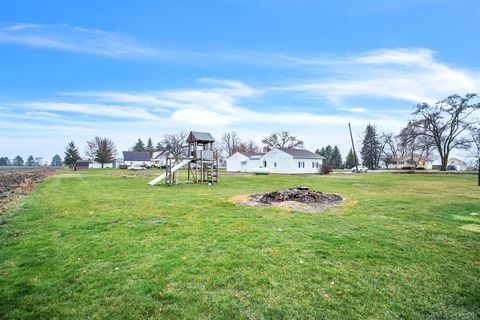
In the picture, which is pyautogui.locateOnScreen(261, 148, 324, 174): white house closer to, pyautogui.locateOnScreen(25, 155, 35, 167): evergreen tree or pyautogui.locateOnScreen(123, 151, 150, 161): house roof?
pyautogui.locateOnScreen(123, 151, 150, 161): house roof

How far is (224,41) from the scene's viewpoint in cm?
2002

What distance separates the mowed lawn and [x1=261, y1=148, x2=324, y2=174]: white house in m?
35.9

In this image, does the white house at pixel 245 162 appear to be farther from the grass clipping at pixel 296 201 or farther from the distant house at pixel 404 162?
the distant house at pixel 404 162

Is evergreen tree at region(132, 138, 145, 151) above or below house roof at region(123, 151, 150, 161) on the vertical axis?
above

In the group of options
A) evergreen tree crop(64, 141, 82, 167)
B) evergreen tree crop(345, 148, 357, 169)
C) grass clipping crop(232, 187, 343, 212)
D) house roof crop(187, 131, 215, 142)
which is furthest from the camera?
evergreen tree crop(345, 148, 357, 169)

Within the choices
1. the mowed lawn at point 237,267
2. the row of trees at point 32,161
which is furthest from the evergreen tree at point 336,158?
the row of trees at point 32,161

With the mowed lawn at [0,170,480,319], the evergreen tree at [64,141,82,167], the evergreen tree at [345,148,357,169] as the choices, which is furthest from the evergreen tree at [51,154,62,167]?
the mowed lawn at [0,170,480,319]

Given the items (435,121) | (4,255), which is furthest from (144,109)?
(435,121)

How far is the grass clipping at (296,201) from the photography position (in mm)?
11026

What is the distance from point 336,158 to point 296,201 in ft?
255

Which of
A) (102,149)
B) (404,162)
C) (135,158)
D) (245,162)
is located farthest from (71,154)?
(404,162)

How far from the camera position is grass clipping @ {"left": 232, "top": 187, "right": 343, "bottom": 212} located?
11.0 metres

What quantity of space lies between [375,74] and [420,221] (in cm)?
1653

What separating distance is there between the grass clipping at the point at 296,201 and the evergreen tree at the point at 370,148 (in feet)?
216
